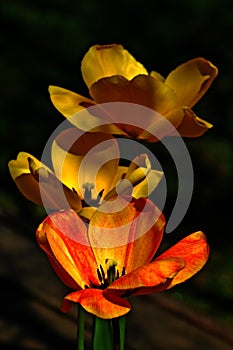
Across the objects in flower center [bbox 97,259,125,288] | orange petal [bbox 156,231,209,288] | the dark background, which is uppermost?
orange petal [bbox 156,231,209,288]

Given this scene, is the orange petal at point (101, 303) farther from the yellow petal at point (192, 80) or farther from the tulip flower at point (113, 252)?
the yellow petal at point (192, 80)

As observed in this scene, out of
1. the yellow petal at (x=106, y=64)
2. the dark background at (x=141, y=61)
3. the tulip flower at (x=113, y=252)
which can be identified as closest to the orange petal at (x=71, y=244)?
the tulip flower at (x=113, y=252)

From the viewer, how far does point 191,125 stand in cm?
66

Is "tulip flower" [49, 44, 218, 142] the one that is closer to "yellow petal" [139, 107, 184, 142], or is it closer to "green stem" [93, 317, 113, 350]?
"yellow petal" [139, 107, 184, 142]

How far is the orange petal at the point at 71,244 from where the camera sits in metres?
0.65

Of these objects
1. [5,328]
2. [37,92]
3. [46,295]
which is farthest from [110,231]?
[37,92]

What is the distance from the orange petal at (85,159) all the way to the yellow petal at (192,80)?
59 mm

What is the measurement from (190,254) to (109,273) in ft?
0.19

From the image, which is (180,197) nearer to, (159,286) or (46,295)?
(159,286)

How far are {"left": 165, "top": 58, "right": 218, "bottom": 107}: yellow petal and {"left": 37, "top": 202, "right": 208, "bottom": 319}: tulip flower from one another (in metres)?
0.08

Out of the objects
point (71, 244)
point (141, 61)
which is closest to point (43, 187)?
point (71, 244)

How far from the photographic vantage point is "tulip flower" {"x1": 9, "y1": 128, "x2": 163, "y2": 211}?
66 cm

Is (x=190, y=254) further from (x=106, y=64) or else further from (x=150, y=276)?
(x=106, y=64)

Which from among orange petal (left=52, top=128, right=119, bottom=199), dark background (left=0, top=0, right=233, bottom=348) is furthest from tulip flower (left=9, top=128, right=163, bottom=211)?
dark background (left=0, top=0, right=233, bottom=348)
